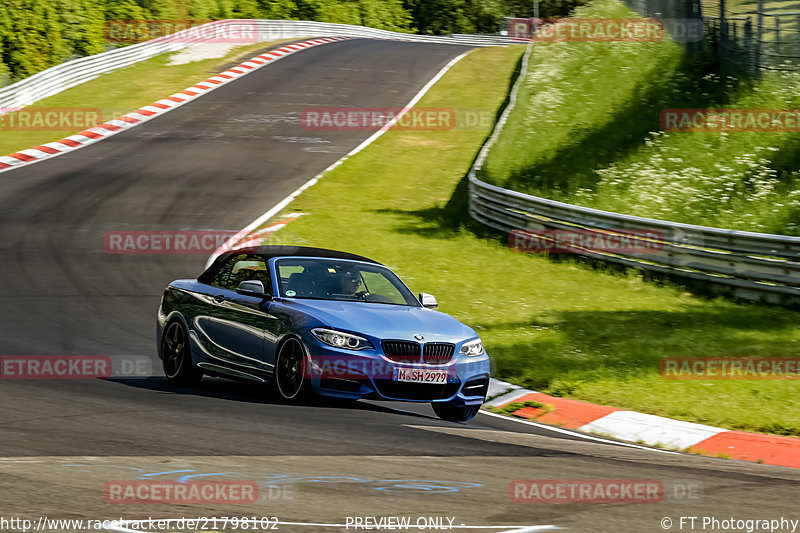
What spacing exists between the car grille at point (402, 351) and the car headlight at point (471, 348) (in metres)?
0.52

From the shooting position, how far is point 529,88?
31203 millimetres

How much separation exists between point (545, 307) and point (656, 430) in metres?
5.86

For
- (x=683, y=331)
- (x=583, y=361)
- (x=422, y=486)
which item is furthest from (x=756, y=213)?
(x=422, y=486)

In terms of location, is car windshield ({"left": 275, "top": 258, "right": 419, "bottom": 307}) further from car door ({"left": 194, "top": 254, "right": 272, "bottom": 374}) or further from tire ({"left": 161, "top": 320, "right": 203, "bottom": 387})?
tire ({"left": 161, "top": 320, "right": 203, "bottom": 387})

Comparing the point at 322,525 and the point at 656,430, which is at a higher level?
the point at 322,525

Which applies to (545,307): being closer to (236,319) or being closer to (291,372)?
(236,319)

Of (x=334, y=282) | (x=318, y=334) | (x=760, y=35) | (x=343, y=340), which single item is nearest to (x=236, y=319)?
(x=334, y=282)

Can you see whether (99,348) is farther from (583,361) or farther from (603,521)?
(603,521)

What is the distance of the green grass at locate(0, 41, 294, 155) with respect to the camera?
100 ft

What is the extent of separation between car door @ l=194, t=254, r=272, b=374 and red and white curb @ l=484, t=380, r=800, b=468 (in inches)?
106

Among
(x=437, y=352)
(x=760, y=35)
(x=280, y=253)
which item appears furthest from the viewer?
(x=760, y=35)

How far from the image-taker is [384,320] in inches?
383

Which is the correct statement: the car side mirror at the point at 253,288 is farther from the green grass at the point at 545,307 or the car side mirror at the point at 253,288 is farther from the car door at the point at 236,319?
the green grass at the point at 545,307

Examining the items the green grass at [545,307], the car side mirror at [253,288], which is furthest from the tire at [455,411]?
the car side mirror at [253,288]
